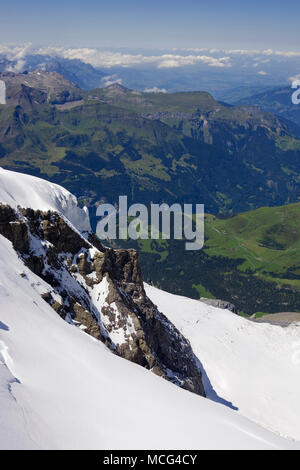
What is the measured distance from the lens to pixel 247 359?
315 feet

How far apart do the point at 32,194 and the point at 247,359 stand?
213ft

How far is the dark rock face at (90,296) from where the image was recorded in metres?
51.8

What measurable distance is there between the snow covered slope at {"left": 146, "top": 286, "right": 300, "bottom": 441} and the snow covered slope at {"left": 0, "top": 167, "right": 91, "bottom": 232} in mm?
45347

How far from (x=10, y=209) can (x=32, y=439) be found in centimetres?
3574

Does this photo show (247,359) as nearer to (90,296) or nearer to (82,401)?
(90,296)

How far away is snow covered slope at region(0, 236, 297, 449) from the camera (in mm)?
24484

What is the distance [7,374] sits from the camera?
27.4 meters

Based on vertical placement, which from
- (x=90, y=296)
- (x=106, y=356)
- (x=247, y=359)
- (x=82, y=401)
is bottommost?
(x=247, y=359)

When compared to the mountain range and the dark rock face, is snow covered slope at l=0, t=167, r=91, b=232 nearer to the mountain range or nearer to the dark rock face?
the mountain range

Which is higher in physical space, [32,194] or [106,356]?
[32,194]

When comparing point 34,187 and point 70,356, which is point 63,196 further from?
point 70,356

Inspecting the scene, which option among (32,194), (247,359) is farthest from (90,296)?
(247,359)

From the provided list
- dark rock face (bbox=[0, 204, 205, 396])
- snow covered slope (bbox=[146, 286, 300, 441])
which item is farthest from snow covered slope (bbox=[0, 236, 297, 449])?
snow covered slope (bbox=[146, 286, 300, 441])
